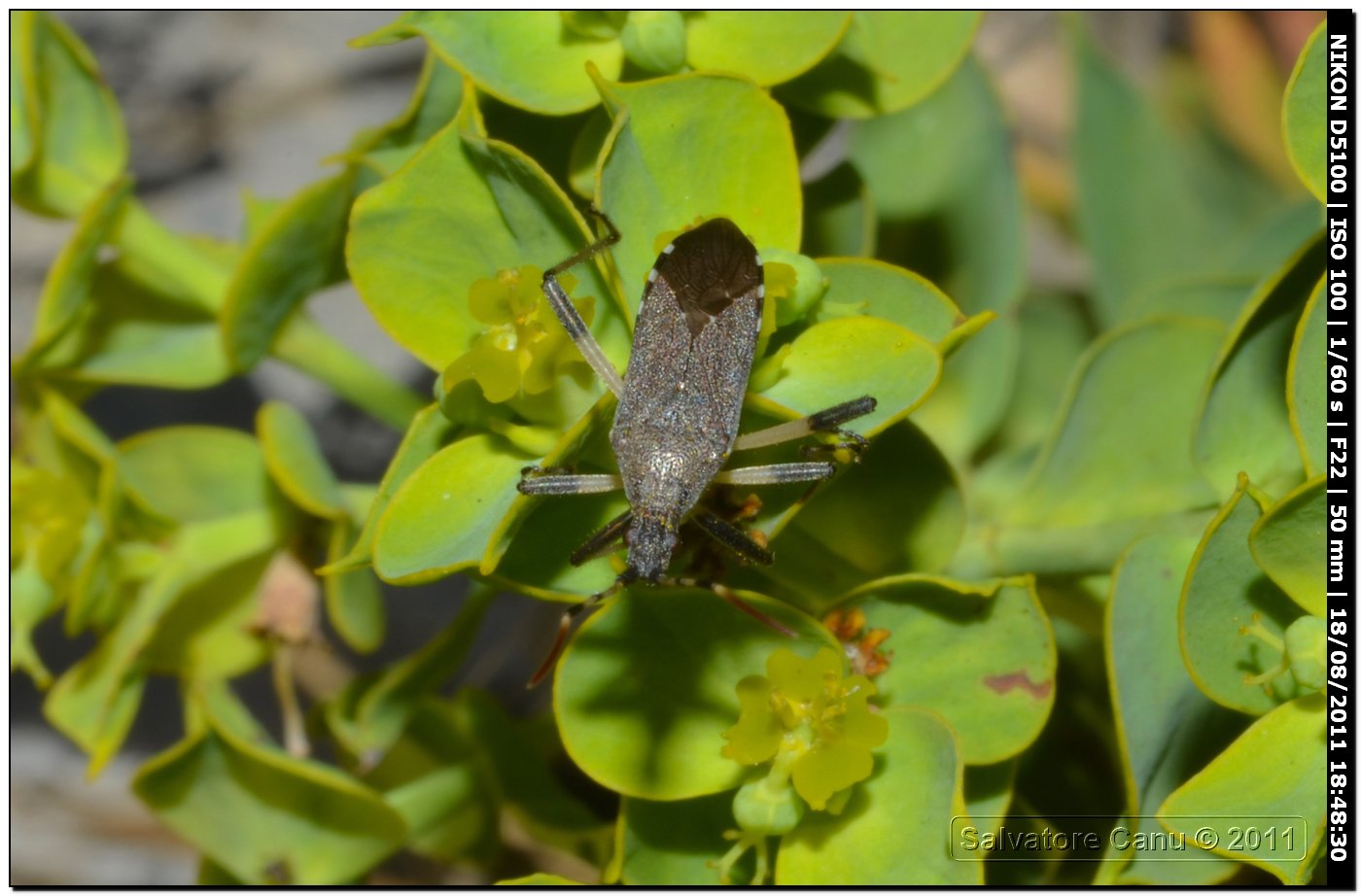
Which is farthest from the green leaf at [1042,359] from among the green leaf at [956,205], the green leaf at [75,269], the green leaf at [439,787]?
the green leaf at [75,269]

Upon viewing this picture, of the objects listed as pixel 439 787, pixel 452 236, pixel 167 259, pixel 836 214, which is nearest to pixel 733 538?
pixel 452 236

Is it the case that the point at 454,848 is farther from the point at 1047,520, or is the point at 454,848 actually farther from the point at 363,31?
the point at 363,31

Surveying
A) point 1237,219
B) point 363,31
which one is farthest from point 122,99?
point 1237,219

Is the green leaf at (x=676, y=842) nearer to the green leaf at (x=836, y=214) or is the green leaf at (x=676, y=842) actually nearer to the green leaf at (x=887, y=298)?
the green leaf at (x=887, y=298)

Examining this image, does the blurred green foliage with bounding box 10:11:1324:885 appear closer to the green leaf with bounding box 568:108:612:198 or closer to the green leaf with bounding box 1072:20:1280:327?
the green leaf with bounding box 568:108:612:198

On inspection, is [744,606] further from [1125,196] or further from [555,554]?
[1125,196]

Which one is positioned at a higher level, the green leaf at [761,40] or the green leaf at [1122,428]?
the green leaf at [761,40]

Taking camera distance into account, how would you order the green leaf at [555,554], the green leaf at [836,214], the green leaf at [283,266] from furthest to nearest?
1. the green leaf at [836,214]
2. the green leaf at [283,266]
3. the green leaf at [555,554]
